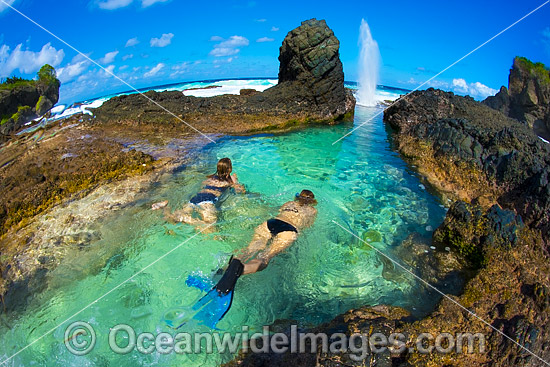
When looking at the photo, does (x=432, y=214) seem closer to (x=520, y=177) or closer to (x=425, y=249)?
A: (x=425, y=249)

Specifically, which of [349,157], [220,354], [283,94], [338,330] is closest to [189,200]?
[220,354]

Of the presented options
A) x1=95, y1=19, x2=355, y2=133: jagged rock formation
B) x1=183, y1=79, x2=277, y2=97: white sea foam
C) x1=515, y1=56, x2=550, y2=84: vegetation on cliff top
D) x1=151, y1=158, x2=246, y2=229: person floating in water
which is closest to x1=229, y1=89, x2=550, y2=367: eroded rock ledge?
x1=151, y1=158, x2=246, y2=229: person floating in water

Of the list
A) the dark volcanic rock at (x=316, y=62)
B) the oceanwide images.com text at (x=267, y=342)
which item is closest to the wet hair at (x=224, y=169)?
the oceanwide images.com text at (x=267, y=342)

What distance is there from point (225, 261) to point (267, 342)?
1.88 m

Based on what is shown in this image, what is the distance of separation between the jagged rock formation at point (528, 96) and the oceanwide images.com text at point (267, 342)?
2393 cm

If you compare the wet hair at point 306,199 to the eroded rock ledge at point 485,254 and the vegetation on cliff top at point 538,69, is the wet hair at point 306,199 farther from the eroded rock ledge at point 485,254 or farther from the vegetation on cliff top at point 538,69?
the vegetation on cliff top at point 538,69

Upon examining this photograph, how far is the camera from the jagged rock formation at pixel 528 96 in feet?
66.5

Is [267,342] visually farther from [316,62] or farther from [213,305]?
[316,62]

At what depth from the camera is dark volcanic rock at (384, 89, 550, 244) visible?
6141 millimetres

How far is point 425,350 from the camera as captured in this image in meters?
3.12

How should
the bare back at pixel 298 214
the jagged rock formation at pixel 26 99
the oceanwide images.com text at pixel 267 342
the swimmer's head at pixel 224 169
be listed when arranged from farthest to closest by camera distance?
the jagged rock formation at pixel 26 99, the swimmer's head at pixel 224 169, the bare back at pixel 298 214, the oceanwide images.com text at pixel 267 342

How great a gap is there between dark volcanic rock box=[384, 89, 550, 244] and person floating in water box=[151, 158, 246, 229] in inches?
249

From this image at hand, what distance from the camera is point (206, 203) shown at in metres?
6.49

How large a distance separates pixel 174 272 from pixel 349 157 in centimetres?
762
